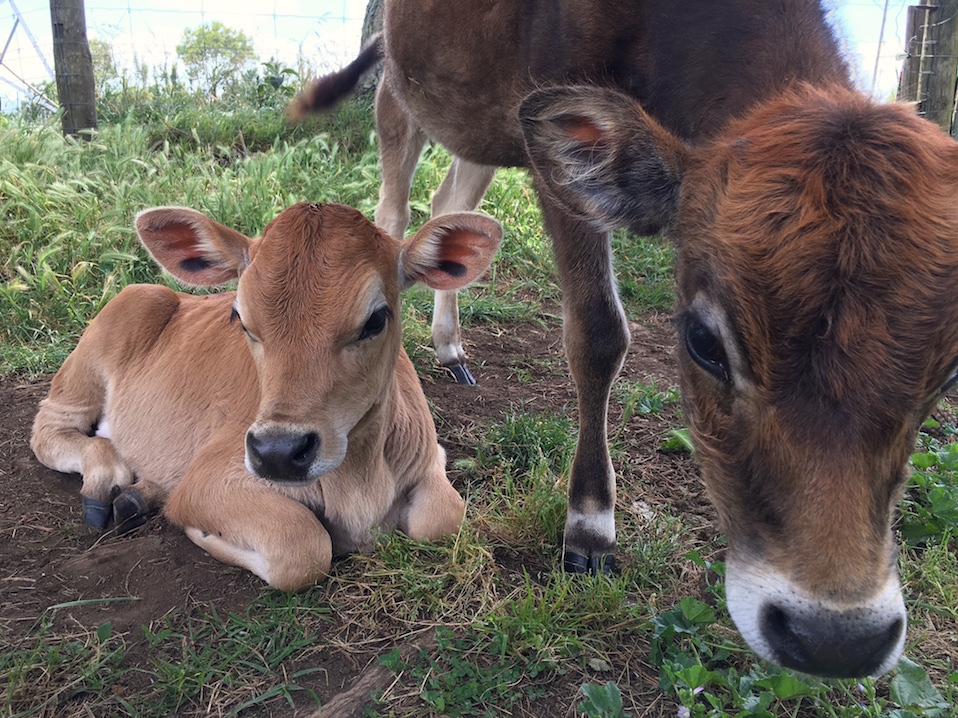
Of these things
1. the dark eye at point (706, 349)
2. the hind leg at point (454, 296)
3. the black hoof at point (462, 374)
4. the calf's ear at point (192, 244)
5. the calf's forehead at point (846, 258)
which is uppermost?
the calf's forehead at point (846, 258)

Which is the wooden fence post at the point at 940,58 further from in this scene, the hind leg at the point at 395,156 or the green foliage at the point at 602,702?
the green foliage at the point at 602,702

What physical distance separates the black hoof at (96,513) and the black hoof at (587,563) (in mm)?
1840

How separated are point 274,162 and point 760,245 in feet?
17.7

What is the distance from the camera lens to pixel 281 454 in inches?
97.7

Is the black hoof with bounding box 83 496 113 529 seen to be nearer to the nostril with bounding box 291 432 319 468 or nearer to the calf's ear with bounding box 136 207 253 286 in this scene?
the calf's ear with bounding box 136 207 253 286

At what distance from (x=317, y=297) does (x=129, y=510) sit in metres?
1.33

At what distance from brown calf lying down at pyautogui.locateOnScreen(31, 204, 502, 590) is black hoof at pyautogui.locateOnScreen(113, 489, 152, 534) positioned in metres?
0.01

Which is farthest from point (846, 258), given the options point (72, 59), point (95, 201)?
point (72, 59)

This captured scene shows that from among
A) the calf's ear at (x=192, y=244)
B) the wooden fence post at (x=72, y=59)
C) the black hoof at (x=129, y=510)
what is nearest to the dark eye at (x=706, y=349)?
the calf's ear at (x=192, y=244)

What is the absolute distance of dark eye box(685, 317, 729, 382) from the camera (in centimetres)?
213

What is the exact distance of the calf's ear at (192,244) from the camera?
3090 millimetres

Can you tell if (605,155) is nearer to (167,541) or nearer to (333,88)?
(167,541)

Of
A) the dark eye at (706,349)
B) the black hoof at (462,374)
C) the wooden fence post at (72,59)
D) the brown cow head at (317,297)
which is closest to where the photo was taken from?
the dark eye at (706,349)

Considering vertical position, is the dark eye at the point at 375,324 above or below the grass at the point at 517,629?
above
